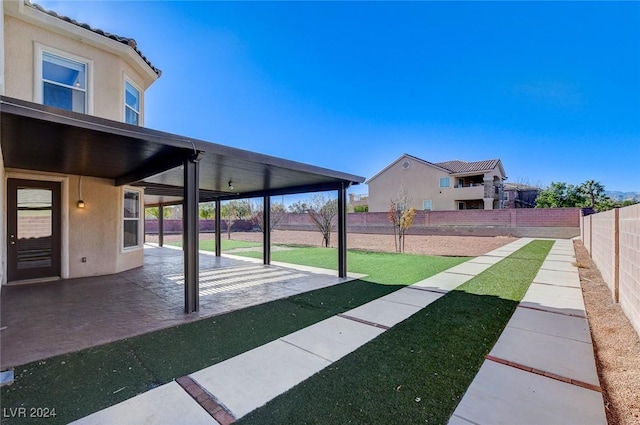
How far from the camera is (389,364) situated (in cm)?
324

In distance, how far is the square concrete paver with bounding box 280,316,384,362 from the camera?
3.62 meters

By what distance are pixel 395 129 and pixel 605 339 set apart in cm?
2190

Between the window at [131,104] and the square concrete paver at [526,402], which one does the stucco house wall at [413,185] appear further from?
the square concrete paver at [526,402]

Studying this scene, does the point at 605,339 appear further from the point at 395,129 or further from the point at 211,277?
the point at 395,129

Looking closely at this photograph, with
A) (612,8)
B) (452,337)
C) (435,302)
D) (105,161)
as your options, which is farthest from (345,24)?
(452,337)

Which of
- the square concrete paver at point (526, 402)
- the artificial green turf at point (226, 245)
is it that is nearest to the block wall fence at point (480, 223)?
the artificial green turf at point (226, 245)

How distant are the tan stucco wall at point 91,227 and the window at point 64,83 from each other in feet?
6.32

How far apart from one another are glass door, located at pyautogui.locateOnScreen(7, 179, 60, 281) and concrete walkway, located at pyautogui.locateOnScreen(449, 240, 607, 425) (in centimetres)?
967

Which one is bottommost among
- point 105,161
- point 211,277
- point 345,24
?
point 211,277

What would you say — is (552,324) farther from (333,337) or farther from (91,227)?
(91,227)

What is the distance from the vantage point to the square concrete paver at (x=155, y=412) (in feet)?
7.63

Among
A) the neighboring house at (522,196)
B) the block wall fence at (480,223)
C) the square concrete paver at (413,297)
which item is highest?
the neighboring house at (522,196)

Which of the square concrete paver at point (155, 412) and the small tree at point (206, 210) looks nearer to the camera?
the square concrete paver at point (155, 412)

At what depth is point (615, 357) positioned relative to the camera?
3459 mm
